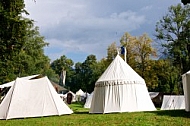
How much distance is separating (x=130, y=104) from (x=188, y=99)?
517 centimetres

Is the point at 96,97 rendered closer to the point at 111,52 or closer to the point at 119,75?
the point at 119,75

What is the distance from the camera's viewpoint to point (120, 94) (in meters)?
19.7

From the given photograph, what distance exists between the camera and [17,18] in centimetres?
2178

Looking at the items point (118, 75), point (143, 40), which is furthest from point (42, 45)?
point (118, 75)

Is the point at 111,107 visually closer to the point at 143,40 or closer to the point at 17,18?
the point at 17,18

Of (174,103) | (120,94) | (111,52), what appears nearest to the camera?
(120,94)

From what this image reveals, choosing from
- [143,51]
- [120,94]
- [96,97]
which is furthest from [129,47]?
[120,94]

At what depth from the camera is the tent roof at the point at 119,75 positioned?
65.9 ft

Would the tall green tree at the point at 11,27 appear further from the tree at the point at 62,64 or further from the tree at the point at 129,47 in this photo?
the tree at the point at 62,64

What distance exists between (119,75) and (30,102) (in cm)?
676

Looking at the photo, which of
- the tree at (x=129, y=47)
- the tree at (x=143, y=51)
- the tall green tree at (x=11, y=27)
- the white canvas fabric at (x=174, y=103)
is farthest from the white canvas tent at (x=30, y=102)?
the tree at (x=143, y=51)

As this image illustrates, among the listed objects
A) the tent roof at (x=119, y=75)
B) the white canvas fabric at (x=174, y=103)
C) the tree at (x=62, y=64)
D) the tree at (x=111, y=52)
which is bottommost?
the white canvas fabric at (x=174, y=103)

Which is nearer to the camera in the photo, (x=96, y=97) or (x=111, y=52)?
(x=96, y=97)

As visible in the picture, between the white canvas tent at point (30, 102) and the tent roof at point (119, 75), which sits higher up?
the tent roof at point (119, 75)
